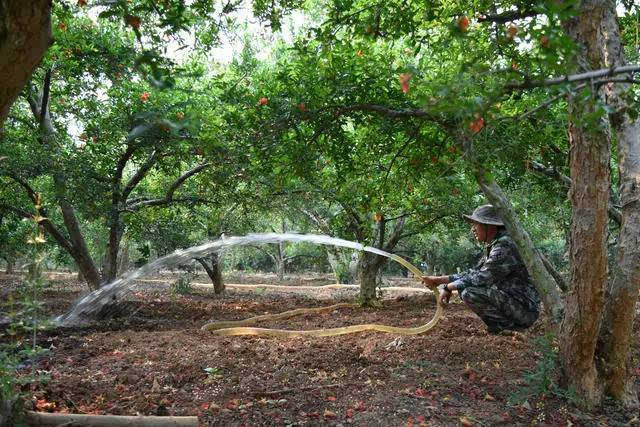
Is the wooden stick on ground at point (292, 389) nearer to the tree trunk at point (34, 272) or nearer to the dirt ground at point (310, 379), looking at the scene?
the dirt ground at point (310, 379)

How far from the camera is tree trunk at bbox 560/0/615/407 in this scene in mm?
3326

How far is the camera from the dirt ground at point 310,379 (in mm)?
3340

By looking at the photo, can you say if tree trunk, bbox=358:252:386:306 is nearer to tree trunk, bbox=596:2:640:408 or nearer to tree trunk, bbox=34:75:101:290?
tree trunk, bbox=34:75:101:290

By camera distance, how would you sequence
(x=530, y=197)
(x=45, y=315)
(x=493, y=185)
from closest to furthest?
(x=493, y=185) < (x=45, y=315) < (x=530, y=197)

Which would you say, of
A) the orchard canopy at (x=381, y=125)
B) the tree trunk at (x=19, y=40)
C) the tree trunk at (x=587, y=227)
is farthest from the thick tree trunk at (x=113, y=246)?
the tree trunk at (x=587, y=227)

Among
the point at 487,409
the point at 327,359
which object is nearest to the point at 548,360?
the point at 487,409

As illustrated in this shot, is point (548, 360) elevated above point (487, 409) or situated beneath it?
elevated above

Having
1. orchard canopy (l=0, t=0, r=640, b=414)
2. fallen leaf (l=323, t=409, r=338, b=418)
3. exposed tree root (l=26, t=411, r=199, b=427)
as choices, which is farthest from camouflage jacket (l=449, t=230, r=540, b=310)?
exposed tree root (l=26, t=411, r=199, b=427)

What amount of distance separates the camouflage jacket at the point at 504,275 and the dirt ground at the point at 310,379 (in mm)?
457

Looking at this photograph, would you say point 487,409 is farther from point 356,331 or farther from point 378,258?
point 378,258

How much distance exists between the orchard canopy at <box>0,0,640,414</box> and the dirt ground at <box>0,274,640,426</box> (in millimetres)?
600

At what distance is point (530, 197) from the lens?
912cm

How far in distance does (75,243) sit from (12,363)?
596cm

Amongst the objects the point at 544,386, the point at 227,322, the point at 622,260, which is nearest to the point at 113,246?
the point at 227,322
